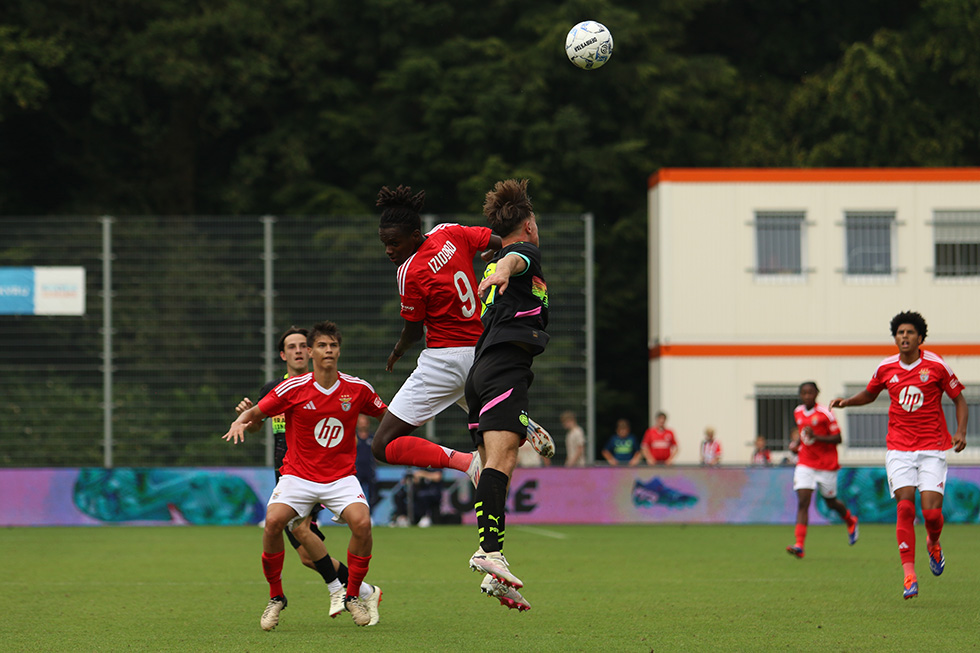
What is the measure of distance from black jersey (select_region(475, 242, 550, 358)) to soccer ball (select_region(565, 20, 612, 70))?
3316 mm

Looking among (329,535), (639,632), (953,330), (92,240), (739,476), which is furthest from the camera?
(953,330)

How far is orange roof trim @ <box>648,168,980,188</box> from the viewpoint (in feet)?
95.1

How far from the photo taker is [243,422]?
8.95 metres

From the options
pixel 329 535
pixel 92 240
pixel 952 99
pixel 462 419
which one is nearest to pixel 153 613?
pixel 329 535

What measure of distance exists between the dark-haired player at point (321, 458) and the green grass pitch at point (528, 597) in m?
0.43

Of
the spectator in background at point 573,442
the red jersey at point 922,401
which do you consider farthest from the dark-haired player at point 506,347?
the spectator in background at point 573,442

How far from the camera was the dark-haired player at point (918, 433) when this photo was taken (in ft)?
35.8

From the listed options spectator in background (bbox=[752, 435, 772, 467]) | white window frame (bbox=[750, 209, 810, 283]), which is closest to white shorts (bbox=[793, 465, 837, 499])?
spectator in background (bbox=[752, 435, 772, 467])

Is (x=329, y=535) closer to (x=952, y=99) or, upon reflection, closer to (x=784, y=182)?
(x=784, y=182)

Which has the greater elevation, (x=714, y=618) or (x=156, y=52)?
(x=156, y=52)

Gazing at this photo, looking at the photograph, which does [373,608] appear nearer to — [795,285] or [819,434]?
[819,434]

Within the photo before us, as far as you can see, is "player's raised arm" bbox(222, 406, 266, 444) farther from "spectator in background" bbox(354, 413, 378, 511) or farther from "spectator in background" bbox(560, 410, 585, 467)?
"spectator in background" bbox(560, 410, 585, 467)

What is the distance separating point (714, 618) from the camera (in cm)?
973

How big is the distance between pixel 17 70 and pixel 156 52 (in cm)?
334
